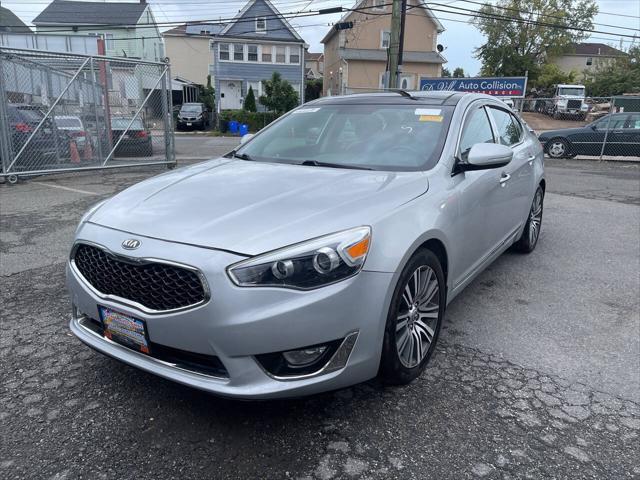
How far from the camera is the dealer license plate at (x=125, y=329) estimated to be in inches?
90.4

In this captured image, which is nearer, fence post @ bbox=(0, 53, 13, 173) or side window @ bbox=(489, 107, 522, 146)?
side window @ bbox=(489, 107, 522, 146)

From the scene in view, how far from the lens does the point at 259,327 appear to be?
2.09m

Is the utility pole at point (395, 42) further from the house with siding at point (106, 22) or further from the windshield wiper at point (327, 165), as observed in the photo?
the house with siding at point (106, 22)

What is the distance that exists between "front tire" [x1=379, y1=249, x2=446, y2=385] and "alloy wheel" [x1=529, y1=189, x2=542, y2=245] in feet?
8.89

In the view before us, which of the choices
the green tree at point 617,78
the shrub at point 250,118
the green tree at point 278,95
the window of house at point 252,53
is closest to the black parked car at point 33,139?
the green tree at point 278,95

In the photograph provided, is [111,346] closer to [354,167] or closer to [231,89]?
[354,167]

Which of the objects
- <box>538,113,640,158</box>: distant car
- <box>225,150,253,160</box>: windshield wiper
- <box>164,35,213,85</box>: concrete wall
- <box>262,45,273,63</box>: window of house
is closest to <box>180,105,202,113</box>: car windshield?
<box>262,45,273,63</box>: window of house

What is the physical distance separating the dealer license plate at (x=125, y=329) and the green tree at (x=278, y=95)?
29044 mm

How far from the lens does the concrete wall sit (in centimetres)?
4681

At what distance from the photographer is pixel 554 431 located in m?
2.49

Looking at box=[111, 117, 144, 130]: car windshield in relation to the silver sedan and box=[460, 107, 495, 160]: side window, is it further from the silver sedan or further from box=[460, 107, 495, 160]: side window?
box=[460, 107, 495, 160]: side window

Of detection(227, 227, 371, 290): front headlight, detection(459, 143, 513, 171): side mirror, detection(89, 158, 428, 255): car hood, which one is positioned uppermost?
detection(459, 143, 513, 171): side mirror

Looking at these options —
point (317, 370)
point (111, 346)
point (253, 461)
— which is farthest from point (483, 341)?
point (111, 346)

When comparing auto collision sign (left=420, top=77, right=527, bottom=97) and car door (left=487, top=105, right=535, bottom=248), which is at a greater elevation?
auto collision sign (left=420, top=77, right=527, bottom=97)
